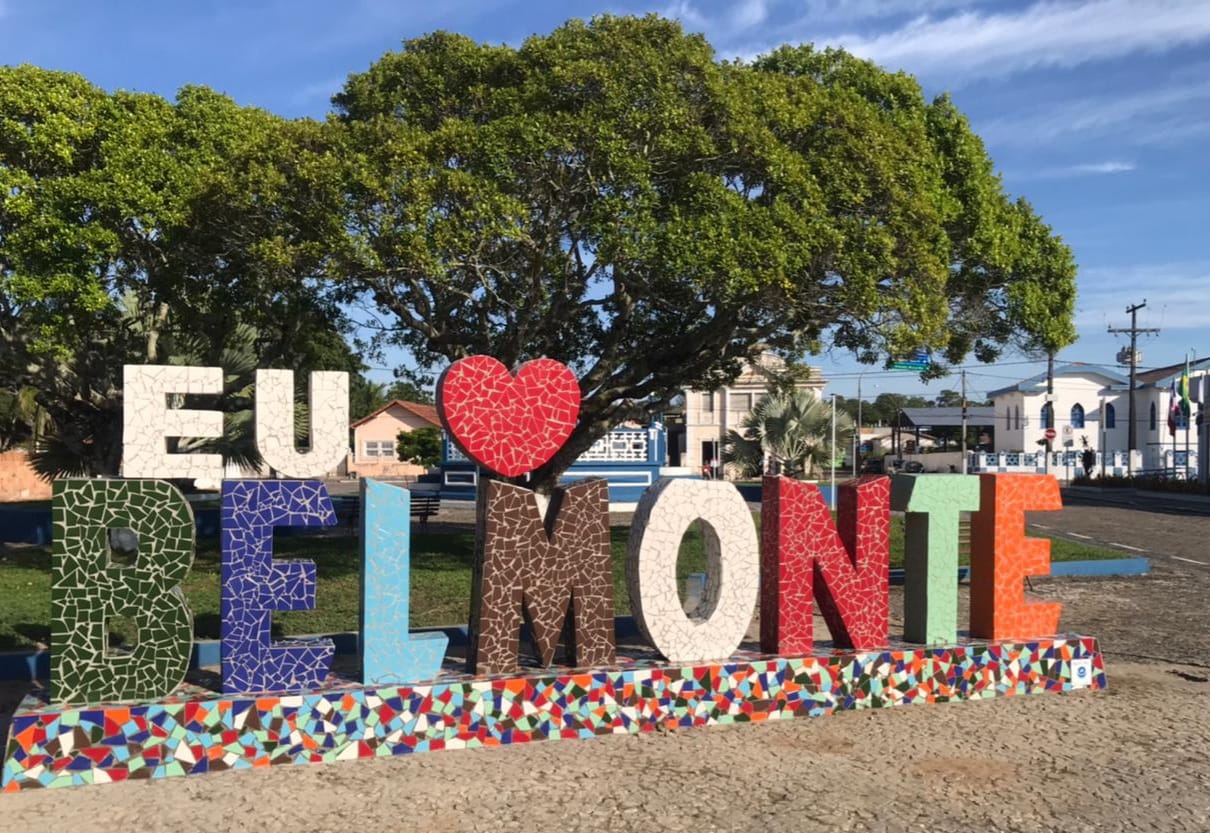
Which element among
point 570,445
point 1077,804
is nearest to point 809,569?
point 1077,804

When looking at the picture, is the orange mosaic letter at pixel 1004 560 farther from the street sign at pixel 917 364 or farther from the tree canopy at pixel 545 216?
the street sign at pixel 917 364

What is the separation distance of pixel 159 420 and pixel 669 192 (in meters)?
7.26

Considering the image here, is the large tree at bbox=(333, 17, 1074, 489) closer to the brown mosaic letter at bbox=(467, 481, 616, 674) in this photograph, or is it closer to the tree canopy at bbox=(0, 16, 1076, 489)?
the tree canopy at bbox=(0, 16, 1076, 489)

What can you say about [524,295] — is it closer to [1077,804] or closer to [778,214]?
[778,214]

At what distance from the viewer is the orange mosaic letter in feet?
27.3

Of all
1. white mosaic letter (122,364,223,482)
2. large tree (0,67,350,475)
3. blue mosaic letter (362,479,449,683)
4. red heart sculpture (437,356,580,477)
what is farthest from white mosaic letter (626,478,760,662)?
large tree (0,67,350,475)

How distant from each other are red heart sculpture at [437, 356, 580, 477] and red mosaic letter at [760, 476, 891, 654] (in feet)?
5.59

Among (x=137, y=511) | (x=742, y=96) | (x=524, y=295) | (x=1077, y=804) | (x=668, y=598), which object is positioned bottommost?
(x=1077, y=804)

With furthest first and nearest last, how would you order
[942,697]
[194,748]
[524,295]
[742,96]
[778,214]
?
1. [524,295]
2. [742,96]
3. [778,214]
4. [942,697]
5. [194,748]

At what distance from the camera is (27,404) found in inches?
1310

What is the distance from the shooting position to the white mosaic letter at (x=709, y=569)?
7383 mm

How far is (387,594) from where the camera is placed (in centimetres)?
695

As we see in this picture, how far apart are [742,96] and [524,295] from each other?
12.8 ft

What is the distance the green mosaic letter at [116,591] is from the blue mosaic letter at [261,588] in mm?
267
